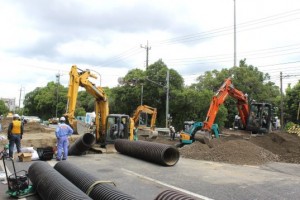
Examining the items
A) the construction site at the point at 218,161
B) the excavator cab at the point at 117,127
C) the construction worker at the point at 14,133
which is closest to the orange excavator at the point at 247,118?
the construction site at the point at 218,161

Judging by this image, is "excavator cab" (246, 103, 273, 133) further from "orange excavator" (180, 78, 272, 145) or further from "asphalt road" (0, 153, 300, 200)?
"asphalt road" (0, 153, 300, 200)

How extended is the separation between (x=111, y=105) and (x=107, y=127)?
125 feet

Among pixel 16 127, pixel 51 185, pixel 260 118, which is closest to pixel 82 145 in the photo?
pixel 16 127

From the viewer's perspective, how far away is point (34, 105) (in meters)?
108

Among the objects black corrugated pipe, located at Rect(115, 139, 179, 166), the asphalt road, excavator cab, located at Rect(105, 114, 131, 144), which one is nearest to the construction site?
the asphalt road

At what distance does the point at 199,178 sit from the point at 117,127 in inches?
372

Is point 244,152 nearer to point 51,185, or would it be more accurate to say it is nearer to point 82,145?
point 82,145

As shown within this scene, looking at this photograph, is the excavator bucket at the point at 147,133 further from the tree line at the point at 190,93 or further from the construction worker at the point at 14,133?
the construction worker at the point at 14,133

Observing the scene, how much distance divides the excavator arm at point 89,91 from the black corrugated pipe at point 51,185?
9.45 metres

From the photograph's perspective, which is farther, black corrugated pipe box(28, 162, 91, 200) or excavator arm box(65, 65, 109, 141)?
excavator arm box(65, 65, 109, 141)

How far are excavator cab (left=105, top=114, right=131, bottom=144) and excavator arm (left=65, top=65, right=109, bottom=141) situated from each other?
1.31ft

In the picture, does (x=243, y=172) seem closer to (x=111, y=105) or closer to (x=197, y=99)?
(x=197, y=99)

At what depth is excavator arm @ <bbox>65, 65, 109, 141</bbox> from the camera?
18.6m

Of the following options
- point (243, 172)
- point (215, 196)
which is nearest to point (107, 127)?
point (243, 172)
